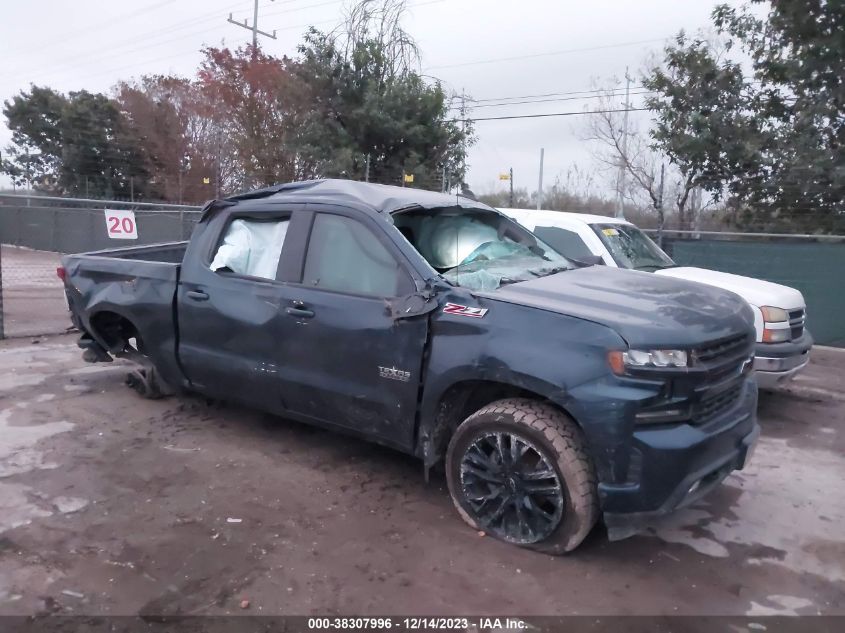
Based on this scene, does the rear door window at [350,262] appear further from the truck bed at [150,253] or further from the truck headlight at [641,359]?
the truck bed at [150,253]

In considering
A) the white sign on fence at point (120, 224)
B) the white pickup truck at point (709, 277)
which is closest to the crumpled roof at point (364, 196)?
the white pickup truck at point (709, 277)

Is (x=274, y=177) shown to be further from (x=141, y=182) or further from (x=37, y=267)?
(x=141, y=182)

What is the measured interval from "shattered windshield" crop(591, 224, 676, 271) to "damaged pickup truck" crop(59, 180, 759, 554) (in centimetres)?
276

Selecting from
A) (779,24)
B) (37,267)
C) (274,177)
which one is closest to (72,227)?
(37,267)

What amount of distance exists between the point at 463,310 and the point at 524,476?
0.96 metres

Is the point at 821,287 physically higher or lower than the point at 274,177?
lower

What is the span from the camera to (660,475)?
3.45 m

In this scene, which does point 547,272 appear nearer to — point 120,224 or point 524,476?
point 524,476

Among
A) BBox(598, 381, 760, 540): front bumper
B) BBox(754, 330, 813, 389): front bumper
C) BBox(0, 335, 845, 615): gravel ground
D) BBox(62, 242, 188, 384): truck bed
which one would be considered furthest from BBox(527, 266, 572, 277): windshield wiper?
BBox(62, 242, 188, 384): truck bed

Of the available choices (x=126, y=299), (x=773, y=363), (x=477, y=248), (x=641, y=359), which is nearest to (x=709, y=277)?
(x=773, y=363)

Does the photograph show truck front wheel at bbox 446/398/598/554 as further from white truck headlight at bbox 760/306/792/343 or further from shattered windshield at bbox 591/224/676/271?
shattered windshield at bbox 591/224/676/271

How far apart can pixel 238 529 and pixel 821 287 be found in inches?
372

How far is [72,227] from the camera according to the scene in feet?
66.9

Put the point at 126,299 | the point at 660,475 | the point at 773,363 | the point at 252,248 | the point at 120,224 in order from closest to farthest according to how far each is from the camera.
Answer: the point at 660,475 < the point at 252,248 < the point at 126,299 < the point at 773,363 < the point at 120,224
